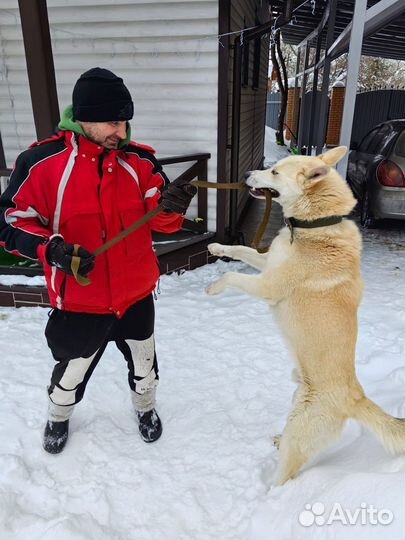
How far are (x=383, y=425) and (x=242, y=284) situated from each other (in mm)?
1073

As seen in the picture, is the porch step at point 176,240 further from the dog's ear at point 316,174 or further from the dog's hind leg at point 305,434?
the dog's hind leg at point 305,434

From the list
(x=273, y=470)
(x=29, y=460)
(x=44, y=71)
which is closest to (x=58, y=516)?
(x=29, y=460)

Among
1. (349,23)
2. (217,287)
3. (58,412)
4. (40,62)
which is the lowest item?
(58,412)

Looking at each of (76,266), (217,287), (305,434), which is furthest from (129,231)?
(305,434)

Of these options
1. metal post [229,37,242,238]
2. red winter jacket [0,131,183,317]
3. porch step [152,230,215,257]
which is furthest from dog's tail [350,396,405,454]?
metal post [229,37,242,238]

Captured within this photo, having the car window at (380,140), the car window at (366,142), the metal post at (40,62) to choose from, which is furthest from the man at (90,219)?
the car window at (366,142)

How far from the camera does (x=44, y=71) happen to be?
12.8 feet

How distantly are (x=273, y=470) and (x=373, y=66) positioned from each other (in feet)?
123

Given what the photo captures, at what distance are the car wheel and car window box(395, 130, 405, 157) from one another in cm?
81

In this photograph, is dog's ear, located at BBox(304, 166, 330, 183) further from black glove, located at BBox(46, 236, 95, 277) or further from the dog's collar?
black glove, located at BBox(46, 236, 95, 277)

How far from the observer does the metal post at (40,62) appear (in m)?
3.71

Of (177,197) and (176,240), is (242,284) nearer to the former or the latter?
(177,197)

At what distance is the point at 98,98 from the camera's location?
6.15 ft
